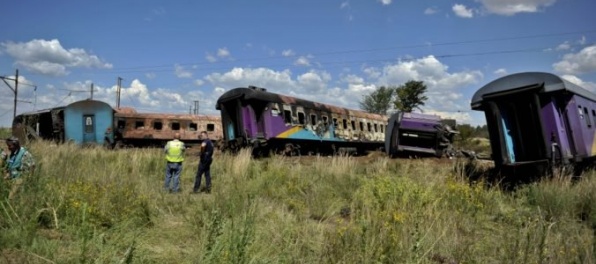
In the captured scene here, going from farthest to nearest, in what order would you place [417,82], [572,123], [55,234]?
[417,82] → [572,123] → [55,234]

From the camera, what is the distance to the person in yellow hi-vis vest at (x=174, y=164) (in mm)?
9505

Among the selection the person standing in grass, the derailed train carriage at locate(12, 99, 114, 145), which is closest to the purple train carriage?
the person standing in grass

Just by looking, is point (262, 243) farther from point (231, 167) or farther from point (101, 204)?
point (231, 167)

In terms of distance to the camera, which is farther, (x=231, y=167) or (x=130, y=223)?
(x=231, y=167)

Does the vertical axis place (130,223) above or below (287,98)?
below

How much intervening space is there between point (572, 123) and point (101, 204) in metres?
9.42

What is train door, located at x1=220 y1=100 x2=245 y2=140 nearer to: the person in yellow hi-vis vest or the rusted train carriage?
the person in yellow hi-vis vest

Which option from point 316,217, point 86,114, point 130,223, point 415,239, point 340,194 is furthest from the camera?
point 86,114

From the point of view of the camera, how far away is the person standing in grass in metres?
5.32

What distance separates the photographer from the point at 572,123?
9141 mm

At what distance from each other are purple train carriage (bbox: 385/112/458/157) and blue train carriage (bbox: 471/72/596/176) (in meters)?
7.47

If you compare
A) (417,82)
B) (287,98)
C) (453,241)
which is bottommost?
(453,241)

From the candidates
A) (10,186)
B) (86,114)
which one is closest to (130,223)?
(10,186)

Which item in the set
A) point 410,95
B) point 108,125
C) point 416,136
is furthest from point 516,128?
point 410,95
